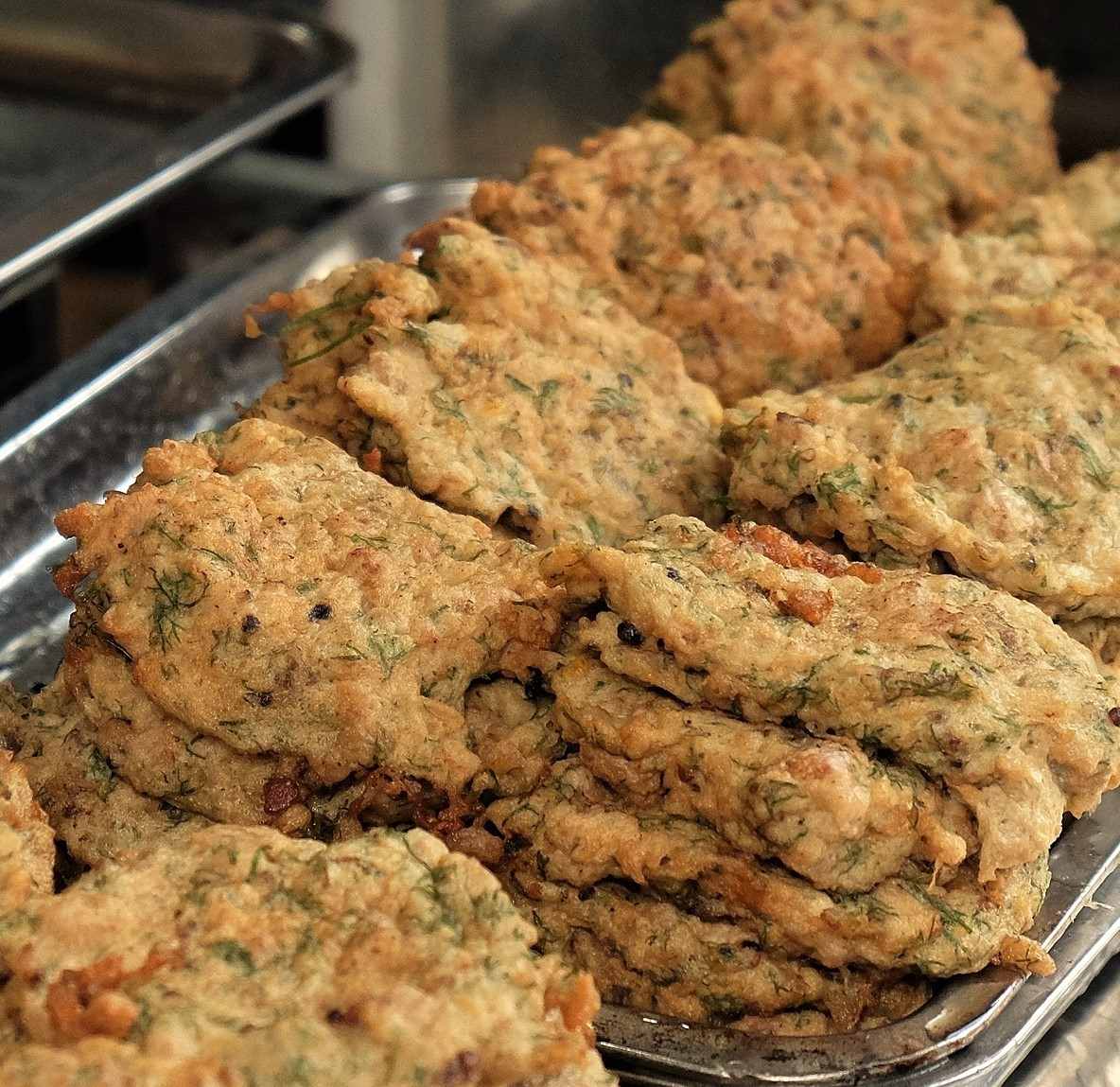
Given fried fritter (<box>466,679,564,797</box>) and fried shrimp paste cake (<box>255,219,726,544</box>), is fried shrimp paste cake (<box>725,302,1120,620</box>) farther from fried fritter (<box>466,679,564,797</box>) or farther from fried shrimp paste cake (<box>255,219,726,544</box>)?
fried fritter (<box>466,679,564,797</box>)

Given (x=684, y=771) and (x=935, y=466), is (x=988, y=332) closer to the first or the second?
(x=935, y=466)

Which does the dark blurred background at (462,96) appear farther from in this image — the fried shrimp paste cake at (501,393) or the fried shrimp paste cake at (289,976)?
the fried shrimp paste cake at (289,976)

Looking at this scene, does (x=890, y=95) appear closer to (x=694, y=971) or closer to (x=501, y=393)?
(x=501, y=393)

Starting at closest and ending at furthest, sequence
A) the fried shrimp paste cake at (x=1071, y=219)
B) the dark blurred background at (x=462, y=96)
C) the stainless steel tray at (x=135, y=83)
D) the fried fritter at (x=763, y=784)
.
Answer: the fried fritter at (x=763, y=784)
the fried shrimp paste cake at (x=1071, y=219)
the stainless steel tray at (x=135, y=83)
the dark blurred background at (x=462, y=96)

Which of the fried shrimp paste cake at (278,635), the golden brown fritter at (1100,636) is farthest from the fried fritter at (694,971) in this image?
the golden brown fritter at (1100,636)

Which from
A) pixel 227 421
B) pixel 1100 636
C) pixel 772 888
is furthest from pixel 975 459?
pixel 227 421
